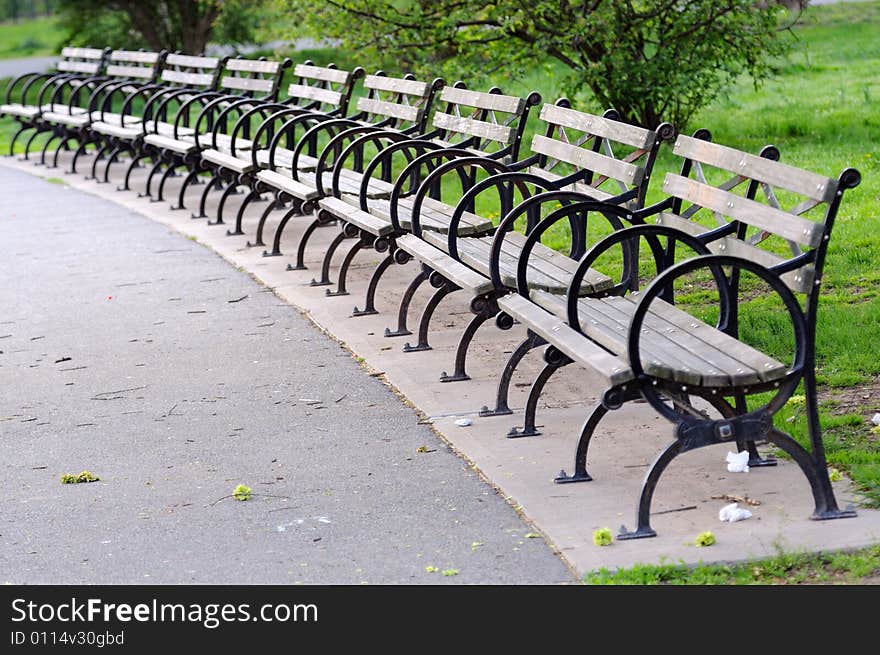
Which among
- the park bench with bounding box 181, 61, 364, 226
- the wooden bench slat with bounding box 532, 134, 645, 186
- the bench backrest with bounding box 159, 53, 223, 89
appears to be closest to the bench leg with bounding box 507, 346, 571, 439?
the wooden bench slat with bounding box 532, 134, 645, 186

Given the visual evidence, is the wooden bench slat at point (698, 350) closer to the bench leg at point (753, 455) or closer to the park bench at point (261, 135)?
the bench leg at point (753, 455)

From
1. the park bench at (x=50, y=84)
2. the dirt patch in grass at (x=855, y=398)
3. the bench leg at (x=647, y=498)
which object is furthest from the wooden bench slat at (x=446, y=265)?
the park bench at (x=50, y=84)

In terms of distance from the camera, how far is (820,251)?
167 inches

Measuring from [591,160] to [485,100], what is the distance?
1760 millimetres

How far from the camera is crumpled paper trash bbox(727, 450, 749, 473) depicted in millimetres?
4727

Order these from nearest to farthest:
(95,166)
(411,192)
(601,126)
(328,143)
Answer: (601,126) < (411,192) < (328,143) < (95,166)

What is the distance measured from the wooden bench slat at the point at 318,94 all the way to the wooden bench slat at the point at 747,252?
194 inches

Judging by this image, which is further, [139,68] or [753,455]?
[139,68]

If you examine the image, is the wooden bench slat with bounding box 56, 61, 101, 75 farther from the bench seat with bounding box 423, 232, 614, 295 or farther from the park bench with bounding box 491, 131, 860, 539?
the park bench with bounding box 491, 131, 860, 539

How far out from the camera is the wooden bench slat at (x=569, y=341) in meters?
4.25

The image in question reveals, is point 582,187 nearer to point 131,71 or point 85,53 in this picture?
point 131,71

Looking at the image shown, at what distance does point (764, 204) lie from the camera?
4816 millimetres

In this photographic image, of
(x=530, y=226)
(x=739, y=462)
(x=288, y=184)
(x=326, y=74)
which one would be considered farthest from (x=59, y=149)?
(x=739, y=462)
